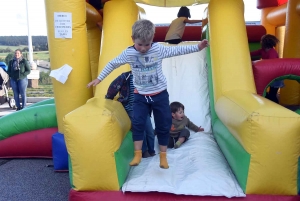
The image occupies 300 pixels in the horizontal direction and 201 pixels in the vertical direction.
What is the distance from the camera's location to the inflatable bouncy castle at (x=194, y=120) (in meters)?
2.33

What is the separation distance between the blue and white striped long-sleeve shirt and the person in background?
1.21ft

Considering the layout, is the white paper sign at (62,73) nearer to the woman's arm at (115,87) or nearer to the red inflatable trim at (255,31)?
the woman's arm at (115,87)

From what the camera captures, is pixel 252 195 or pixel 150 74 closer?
pixel 252 195

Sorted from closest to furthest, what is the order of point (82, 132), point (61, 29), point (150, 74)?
point (82, 132), point (150, 74), point (61, 29)

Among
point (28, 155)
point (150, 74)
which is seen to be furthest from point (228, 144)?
point (28, 155)

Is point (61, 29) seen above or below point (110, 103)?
above

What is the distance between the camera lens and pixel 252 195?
93.4 inches

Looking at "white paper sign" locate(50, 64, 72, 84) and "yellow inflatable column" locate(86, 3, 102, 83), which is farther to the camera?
"yellow inflatable column" locate(86, 3, 102, 83)

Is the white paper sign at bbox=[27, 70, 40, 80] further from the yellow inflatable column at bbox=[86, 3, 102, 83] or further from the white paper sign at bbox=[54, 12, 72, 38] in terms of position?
the white paper sign at bbox=[54, 12, 72, 38]

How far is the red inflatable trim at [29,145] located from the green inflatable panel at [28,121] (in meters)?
0.05

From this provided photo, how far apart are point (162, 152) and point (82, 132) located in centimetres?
66

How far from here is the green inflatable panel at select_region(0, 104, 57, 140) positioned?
395cm

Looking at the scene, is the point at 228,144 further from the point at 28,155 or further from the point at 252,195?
the point at 28,155

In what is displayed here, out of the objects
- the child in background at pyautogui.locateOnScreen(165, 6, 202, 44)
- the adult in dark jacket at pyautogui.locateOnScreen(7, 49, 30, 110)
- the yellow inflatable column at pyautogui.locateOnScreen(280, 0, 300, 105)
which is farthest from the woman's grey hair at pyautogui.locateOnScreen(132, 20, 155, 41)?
the adult in dark jacket at pyautogui.locateOnScreen(7, 49, 30, 110)
